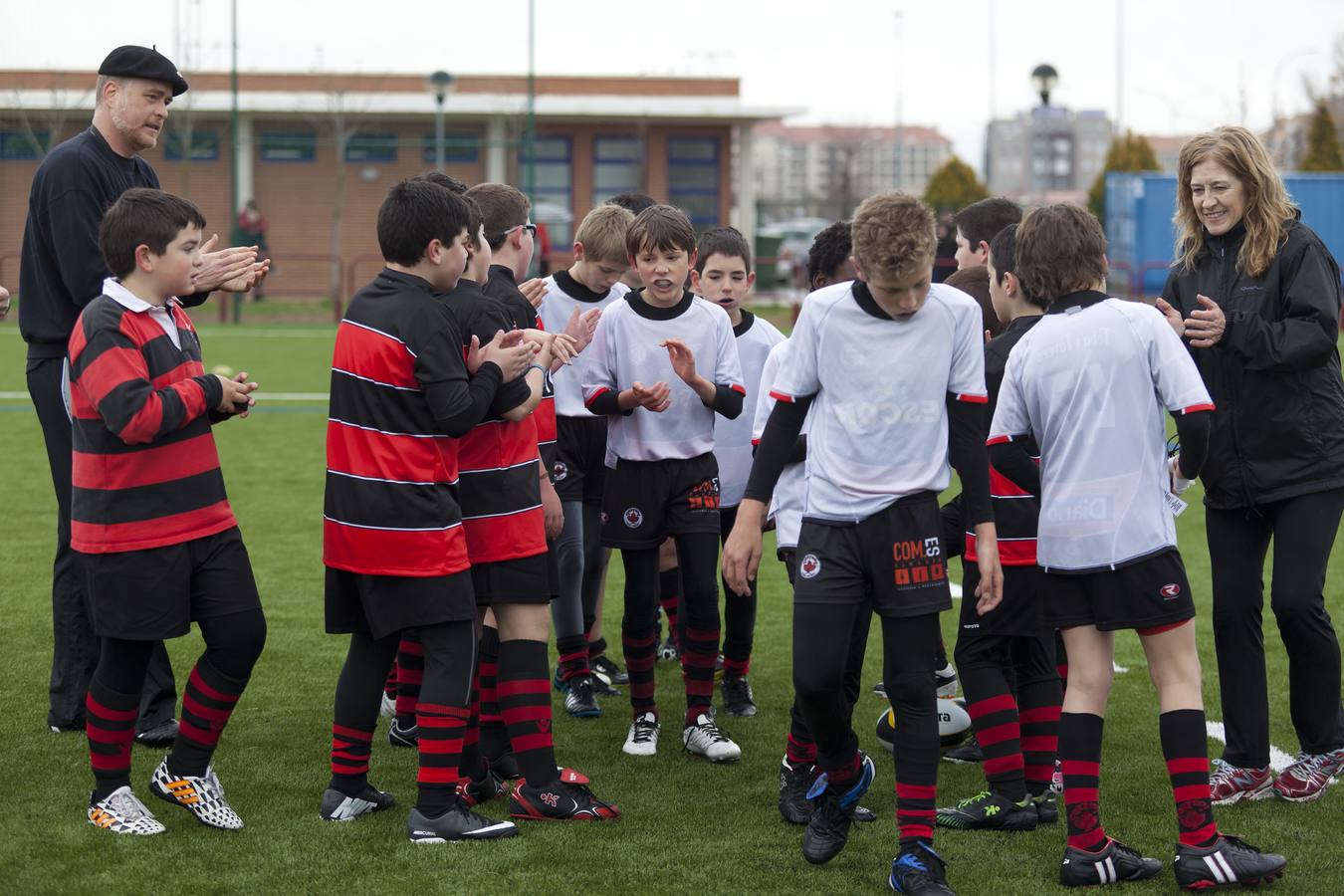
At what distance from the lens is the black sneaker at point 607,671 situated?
6.04 meters

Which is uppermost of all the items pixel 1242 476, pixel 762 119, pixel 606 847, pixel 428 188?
pixel 762 119

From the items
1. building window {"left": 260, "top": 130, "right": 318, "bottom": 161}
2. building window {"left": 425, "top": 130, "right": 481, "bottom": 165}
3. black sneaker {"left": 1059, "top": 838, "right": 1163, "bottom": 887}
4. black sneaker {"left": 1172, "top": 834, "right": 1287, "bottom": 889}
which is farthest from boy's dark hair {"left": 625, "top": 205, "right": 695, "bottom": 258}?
building window {"left": 260, "top": 130, "right": 318, "bottom": 161}

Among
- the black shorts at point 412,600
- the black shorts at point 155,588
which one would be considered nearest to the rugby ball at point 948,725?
the black shorts at point 412,600

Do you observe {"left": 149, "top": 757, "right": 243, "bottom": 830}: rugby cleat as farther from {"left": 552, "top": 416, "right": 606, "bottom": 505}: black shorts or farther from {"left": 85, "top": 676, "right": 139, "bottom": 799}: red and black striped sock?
{"left": 552, "top": 416, "right": 606, "bottom": 505}: black shorts

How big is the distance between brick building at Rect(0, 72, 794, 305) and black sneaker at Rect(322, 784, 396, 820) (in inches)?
1368

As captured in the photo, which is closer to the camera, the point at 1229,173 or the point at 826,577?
the point at 826,577

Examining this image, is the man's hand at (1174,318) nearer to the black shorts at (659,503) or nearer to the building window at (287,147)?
the black shorts at (659,503)

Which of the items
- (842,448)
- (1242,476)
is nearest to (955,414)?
(842,448)

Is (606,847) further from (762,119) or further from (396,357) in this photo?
(762,119)

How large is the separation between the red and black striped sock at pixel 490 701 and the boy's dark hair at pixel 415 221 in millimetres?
1229

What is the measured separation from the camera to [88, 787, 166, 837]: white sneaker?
4.12m

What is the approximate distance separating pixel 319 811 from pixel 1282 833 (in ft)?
9.11

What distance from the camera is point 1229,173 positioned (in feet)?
14.4

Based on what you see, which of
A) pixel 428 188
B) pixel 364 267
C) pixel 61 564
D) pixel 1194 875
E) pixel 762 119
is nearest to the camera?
pixel 1194 875
